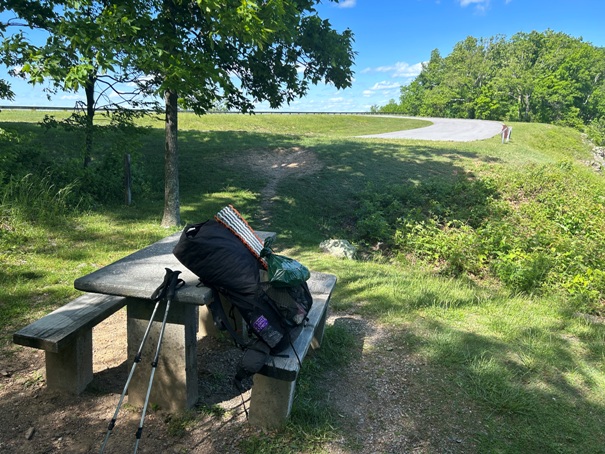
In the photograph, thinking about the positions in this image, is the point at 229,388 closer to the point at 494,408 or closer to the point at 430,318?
the point at 494,408

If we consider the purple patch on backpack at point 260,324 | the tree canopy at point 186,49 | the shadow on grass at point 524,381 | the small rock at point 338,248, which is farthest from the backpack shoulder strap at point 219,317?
the small rock at point 338,248

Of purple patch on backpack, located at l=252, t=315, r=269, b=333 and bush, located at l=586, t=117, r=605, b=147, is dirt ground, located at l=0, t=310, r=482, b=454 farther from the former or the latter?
bush, located at l=586, t=117, r=605, b=147

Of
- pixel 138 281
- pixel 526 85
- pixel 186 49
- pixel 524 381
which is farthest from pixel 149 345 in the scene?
pixel 526 85

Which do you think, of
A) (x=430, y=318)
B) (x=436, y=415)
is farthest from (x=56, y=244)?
(x=436, y=415)

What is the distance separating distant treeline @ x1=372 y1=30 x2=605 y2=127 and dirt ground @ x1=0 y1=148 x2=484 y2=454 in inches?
2137

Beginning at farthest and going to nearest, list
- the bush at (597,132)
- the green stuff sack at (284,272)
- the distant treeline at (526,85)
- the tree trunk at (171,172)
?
the distant treeline at (526,85) < the bush at (597,132) < the tree trunk at (171,172) < the green stuff sack at (284,272)

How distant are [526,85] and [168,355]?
195 ft

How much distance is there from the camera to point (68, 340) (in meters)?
2.87

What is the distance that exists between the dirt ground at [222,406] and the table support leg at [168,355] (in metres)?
0.12

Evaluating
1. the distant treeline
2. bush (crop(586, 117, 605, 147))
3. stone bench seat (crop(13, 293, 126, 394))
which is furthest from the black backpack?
the distant treeline

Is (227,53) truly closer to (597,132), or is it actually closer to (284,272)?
(284,272)

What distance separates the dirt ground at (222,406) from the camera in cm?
269

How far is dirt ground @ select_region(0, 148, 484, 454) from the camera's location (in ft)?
8.84

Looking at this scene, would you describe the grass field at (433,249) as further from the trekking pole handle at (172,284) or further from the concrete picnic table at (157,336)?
the trekking pole handle at (172,284)
